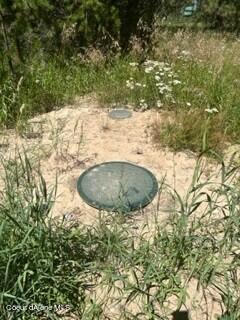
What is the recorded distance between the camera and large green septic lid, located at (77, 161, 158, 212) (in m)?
2.93

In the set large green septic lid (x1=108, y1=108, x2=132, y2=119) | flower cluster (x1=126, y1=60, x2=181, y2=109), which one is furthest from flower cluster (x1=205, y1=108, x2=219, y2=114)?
large green septic lid (x1=108, y1=108, x2=132, y2=119)

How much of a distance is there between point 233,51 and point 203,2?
425 cm

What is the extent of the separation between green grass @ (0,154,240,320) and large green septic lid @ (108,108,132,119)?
1.97 m

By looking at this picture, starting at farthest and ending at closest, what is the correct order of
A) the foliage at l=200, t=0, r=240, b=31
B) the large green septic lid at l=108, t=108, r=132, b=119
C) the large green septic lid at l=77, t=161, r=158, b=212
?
the foliage at l=200, t=0, r=240, b=31 → the large green septic lid at l=108, t=108, r=132, b=119 → the large green septic lid at l=77, t=161, r=158, b=212

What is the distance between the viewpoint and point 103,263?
7.77 feet

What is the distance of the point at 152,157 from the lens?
3605 mm

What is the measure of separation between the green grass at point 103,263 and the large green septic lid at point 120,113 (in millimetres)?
1970

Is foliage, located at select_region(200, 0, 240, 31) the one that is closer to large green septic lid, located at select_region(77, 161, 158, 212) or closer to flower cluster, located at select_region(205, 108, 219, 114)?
flower cluster, located at select_region(205, 108, 219, 114)

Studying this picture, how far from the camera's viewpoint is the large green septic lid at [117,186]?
293cm

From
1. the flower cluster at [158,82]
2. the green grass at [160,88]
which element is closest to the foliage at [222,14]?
the green grass at [160,88]

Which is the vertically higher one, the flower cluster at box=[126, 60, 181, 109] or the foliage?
the flower cluster at box=[126, 60, 181, 109]

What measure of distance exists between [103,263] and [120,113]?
2.28 metres

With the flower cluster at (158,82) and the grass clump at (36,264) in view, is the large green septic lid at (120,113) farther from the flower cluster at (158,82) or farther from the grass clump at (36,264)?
the grass clump at (36,264)

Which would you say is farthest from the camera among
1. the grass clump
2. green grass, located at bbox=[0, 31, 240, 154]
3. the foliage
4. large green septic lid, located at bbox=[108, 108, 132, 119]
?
the foliage
